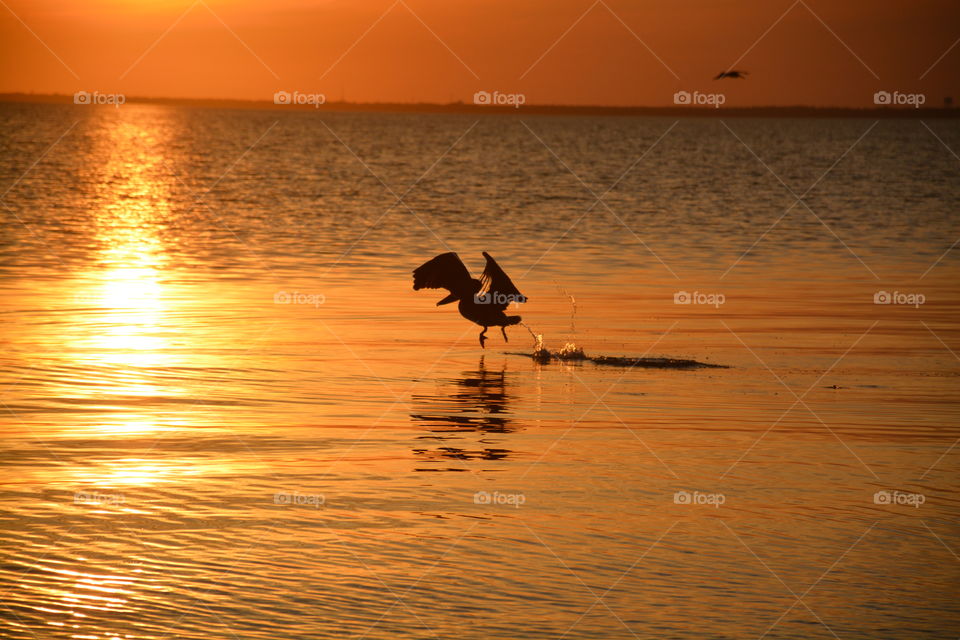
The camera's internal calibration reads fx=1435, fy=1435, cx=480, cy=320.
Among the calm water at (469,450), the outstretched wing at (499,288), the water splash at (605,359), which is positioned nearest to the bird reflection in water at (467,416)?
the calm water at (469,450)

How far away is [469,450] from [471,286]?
6440mm

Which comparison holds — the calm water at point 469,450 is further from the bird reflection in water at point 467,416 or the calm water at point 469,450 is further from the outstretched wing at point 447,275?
the outstretched wing at point 447,275

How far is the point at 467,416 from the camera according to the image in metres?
16.1

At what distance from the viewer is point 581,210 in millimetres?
54219

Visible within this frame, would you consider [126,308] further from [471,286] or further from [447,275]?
[471,286]

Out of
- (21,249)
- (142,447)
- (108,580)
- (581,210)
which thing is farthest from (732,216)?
(108,580)

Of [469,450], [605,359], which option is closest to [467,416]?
[469,450]

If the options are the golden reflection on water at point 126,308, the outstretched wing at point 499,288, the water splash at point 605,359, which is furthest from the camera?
the outstretched wing at point 499,288

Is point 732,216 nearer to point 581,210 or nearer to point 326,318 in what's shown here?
point 581,210

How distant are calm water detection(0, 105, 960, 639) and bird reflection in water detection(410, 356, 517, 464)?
6cm

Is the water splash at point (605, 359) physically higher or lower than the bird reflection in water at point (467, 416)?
higher

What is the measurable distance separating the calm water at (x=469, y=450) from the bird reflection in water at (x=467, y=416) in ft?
0.21

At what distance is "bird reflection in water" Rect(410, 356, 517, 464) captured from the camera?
14.2 metres

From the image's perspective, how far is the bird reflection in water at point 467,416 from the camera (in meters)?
14.2
